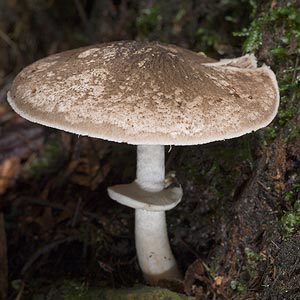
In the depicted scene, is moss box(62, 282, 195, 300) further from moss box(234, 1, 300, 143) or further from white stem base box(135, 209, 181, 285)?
moss box(234, 1, 300, 143)

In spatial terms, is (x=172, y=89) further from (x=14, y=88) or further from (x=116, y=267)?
(x=116, y=267)

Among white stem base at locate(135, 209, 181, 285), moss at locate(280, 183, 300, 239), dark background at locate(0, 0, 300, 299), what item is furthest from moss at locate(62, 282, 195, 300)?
moss at locate(280, 183, 300, 239)

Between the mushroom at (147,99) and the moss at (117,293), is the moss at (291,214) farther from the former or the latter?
the moss at (117,293)

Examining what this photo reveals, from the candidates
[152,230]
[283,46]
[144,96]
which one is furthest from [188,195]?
[144,96]

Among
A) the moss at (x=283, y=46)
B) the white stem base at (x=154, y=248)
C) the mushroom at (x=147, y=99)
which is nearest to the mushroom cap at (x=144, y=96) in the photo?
the mushroom at (x=147, y=99)

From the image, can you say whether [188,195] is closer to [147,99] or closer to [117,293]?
[117,293]

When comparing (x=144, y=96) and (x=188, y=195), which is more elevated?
(x=144, y=96)

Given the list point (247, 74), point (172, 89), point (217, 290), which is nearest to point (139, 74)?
point (172, 89)
